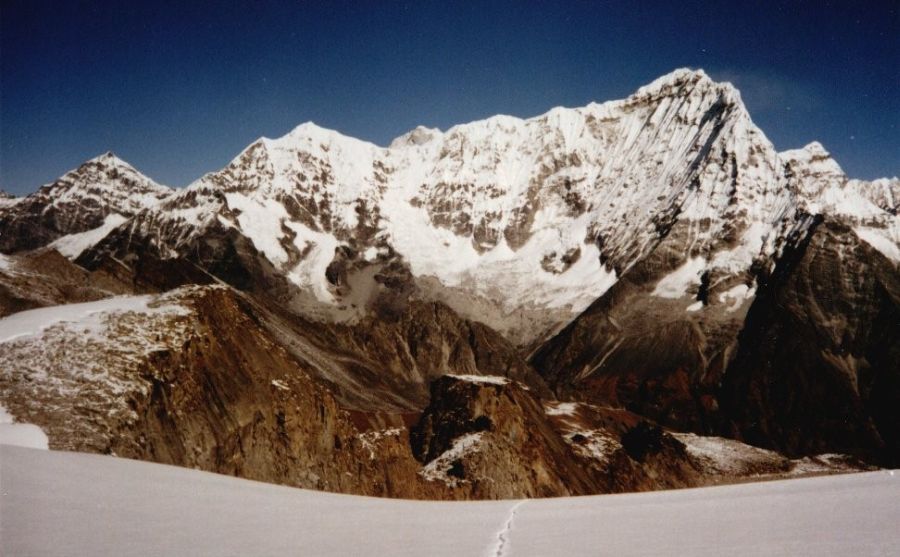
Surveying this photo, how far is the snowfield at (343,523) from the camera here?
1129cm

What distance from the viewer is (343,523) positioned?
50.9 feet

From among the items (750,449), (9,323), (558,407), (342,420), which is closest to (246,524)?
(9,323)

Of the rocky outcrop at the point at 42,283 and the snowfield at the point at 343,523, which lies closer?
the snowfield at the point at 343,523

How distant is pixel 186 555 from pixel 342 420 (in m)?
46.7

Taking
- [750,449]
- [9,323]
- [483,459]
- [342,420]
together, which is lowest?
[750,449]

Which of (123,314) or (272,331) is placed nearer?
(123,314)

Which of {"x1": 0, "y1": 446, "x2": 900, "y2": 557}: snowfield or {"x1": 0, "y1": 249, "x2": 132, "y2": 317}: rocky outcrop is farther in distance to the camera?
{"x1": 0, "y1": 249, "x2": 132, "y2": 317}: rocky outcrop

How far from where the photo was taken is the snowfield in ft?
37.0

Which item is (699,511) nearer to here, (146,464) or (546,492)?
(146,464)

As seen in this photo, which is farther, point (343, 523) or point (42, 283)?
point (42, 283)

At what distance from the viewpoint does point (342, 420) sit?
57.1 m

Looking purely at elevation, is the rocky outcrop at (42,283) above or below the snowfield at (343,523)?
above

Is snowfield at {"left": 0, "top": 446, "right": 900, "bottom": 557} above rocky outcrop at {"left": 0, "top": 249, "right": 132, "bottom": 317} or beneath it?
beneath

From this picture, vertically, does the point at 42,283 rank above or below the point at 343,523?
above
